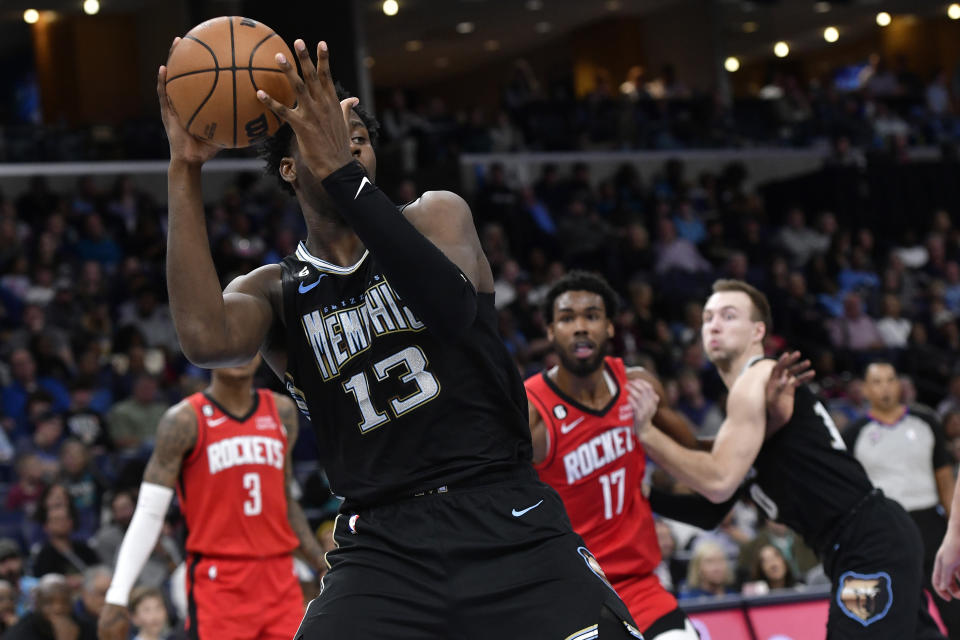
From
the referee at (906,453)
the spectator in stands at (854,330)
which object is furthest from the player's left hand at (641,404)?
the spectator in stands at (854,330)

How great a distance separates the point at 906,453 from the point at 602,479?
12.0ft

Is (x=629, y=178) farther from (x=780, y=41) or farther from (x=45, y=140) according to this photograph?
(x=780, y=41)

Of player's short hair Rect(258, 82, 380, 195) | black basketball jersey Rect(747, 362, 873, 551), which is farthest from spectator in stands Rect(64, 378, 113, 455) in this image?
player's short hair Rect(258, 82, 380, 195)

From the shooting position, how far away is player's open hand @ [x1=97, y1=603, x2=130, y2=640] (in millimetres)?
5289

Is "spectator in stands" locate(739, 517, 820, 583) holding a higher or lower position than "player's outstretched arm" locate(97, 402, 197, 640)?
lower

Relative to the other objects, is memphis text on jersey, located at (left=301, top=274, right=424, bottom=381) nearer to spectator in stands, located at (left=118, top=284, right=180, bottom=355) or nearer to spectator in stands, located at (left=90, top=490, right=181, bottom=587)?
spectator in stands, located at (left=90, top=490, right=181, bottom=587)

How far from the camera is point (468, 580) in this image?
2982mm

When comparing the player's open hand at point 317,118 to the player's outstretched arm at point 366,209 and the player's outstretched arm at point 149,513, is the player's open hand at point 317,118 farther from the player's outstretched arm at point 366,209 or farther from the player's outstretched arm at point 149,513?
the player's outstretched arm at point 149,513

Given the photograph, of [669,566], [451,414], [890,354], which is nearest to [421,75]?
[890,354]

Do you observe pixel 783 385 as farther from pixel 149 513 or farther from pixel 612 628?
pixel 149 513

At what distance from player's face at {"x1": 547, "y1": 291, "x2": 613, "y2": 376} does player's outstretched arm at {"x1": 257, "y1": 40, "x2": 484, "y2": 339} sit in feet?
7.97

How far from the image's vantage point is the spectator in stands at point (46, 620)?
690 cm

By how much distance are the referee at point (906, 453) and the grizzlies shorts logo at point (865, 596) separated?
3.07 m

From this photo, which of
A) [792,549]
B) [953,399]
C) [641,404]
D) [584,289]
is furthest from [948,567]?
[953,399]
